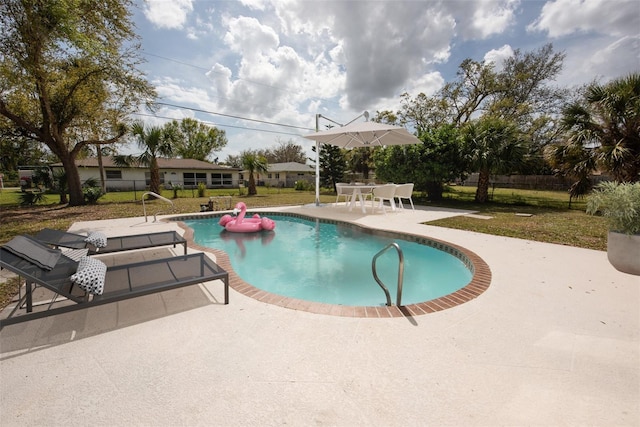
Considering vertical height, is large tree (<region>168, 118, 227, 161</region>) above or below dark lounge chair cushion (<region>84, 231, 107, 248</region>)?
above

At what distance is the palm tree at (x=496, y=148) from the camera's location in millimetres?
12273

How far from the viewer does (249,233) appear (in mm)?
8180

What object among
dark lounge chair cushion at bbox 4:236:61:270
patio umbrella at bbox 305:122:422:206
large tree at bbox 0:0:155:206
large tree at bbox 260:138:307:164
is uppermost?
large tree at bbox 260:138:307:164

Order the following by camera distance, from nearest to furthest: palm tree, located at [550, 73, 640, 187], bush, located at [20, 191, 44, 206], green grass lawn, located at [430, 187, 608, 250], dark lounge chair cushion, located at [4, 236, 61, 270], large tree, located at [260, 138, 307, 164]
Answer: dark lounge chair cushion, located at [4, 236, 61, 270], green grass lawn, located at [430, 187, 608, 250], palm tree, located at [550, 73, 640, 187], bush, located at [20, 191, 44, 206], large tree, located at [260, 138, 307, 164]

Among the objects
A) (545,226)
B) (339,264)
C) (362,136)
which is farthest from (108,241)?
(545,226)

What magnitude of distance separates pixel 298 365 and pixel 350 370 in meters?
0.41

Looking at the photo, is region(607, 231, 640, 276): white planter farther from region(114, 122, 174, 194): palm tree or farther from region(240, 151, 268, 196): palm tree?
region(240, 151, 268, 196): palm tree

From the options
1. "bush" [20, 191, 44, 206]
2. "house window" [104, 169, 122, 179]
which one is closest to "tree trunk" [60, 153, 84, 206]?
"bush" [20, 191, 44, 206]

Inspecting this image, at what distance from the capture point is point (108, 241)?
492 centimetres

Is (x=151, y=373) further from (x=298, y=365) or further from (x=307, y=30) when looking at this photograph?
(x=307, y=30)

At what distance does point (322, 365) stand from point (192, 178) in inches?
1297

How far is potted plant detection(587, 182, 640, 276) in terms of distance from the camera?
3670mm

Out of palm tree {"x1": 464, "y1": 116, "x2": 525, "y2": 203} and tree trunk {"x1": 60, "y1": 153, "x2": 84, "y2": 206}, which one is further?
tree trunk {"x1": 60, "y1": 153, "x2": 84, "y2": 206}

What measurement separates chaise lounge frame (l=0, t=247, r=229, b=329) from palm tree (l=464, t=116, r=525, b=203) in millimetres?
12881
